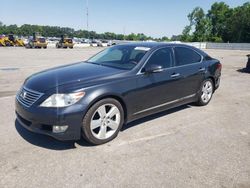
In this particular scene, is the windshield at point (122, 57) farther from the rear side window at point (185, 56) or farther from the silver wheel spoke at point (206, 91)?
the silver wheel spoke at point (206, 91)

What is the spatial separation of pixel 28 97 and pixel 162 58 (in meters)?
2.56

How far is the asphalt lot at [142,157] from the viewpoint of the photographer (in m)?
2.94

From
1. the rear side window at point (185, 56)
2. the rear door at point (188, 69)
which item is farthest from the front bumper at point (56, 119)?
the rear side window at point (185, 56)

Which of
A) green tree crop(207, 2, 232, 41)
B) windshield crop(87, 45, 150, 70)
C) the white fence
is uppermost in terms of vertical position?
green tree crop(207, 2, 232, 41)

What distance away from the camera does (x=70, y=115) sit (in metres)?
3.42

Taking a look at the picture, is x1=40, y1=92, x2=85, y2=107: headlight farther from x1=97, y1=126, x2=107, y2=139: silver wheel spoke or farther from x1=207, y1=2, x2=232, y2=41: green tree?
x1=207, y1=2, x2=232, y2=41: green tree

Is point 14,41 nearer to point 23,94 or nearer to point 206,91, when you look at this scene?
point 206,91

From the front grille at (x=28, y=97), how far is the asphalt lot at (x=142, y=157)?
2.07 feet

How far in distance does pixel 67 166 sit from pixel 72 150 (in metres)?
0.45

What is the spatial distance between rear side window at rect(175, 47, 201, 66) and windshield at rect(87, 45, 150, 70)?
81 centimetres

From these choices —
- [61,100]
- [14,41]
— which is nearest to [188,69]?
[61,100]

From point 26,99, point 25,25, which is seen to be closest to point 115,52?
point 26,99

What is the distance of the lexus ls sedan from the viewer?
3467 mm

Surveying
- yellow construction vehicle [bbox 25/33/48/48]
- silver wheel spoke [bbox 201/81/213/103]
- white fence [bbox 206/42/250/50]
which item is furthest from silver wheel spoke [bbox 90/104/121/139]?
white fence [bbox 206/42/250/50]
